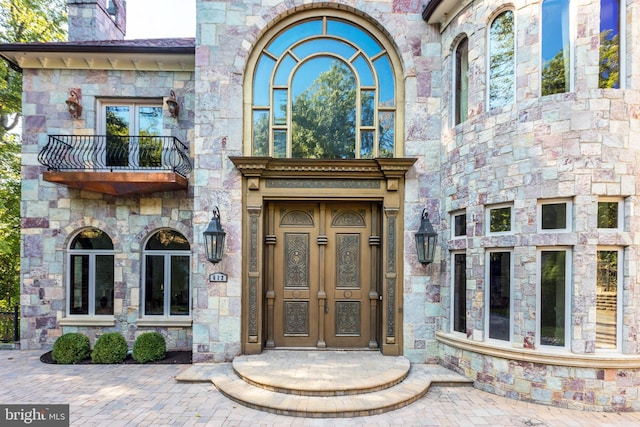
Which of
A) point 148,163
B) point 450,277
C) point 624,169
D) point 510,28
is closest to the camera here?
point 624,169

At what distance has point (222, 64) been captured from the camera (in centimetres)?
638

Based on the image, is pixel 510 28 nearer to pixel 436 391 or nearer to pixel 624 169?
pixel 624 169

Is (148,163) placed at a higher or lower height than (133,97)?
lower

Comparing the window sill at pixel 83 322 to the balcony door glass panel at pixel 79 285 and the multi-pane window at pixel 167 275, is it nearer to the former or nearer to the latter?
the balcony door glass panel at pixel 79 285

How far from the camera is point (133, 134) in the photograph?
768 cm

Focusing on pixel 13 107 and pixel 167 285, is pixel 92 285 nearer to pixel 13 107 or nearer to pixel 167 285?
pixel 167 285

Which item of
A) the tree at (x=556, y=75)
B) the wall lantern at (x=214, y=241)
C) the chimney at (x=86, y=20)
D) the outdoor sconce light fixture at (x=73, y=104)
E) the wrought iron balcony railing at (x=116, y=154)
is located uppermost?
the chimney at (x=86, y=20)

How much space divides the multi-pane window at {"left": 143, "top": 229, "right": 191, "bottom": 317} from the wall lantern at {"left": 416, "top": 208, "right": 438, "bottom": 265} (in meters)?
4.80

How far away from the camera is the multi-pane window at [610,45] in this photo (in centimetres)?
483

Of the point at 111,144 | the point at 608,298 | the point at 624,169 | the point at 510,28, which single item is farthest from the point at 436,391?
the point at 111,144

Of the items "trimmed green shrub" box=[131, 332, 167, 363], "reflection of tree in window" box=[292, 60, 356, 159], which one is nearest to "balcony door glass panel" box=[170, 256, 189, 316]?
"trimmed green shrub" box=[131, 332, 167, 363]

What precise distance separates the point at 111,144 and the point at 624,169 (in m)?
9.18

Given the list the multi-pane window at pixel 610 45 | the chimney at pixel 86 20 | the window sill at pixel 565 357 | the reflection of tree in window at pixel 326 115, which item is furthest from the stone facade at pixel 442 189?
the reflection of tree in window at pixel 326 115

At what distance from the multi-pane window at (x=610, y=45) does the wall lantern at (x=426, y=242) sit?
311cm
